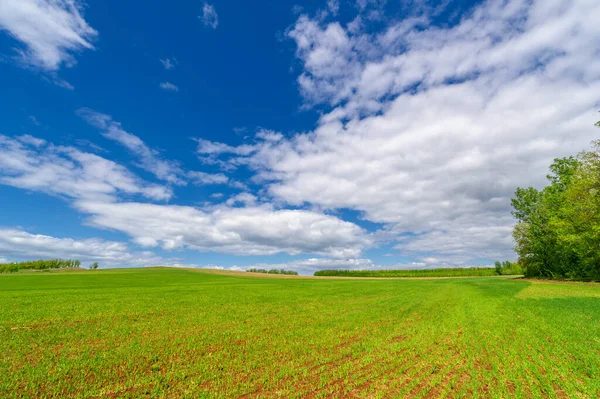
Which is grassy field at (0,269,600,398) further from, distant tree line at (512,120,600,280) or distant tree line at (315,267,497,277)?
distant tree line at (315,267,497,277)

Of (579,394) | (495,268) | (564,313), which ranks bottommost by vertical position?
(579,394)

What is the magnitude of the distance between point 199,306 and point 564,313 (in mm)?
28186

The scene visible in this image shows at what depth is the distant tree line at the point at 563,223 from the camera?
4067 centimetres

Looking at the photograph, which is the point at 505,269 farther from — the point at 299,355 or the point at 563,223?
the point at 299,355

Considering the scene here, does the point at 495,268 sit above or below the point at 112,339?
above

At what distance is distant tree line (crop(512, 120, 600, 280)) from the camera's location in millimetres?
40672

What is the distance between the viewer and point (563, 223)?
49.0 meters

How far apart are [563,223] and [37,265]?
739 ft

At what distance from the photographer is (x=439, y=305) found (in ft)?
86.3

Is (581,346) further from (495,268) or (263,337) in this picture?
(495,268)

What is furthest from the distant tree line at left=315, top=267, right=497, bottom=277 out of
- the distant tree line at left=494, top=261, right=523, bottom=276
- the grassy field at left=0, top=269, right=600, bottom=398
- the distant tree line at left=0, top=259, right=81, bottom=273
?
the distant tree line at left=0, top=259, right=81, bottom=273

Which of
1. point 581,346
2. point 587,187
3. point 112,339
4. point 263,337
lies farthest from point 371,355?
point 587,187

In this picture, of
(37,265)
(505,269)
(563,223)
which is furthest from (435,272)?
(37,265)

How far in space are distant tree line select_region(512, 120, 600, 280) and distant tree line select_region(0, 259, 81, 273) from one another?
209 meters
